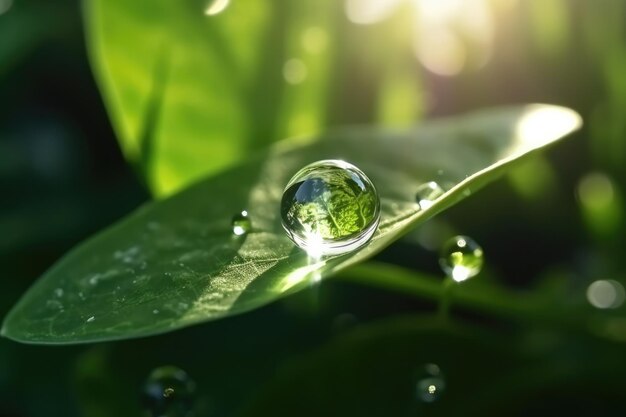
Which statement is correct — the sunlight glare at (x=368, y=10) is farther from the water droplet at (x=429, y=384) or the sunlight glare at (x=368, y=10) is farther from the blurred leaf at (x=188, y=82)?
the water droplet at (x=429, y=384)

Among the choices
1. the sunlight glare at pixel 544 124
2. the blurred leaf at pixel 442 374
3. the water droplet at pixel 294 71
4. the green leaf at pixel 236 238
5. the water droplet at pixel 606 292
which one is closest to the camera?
the green leaf at pixel 236 238

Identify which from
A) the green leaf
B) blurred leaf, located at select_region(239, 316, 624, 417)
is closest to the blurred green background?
blurred leaf, located at select_region(239, 316, 624, 417)

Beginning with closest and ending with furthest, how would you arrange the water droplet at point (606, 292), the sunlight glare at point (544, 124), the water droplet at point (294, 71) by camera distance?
1. the sunlight glare at point (544, 124)
2. the water droplet at point (294, 71)
3. the water droplet at point (606, 292)

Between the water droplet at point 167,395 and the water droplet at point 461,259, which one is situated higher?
the water droplet at point 461,259

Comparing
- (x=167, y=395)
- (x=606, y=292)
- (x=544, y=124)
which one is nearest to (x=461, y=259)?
(x=544, y=124)

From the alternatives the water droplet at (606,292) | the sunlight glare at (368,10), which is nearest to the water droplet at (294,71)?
the sunlight glare at (368,10)

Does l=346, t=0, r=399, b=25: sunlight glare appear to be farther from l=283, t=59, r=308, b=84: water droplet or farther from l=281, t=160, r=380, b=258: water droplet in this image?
l=281, t=160, r=380, b=258: water droplet

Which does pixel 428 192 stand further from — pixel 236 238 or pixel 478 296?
pixel 478 296

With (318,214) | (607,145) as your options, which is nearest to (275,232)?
(318,214)

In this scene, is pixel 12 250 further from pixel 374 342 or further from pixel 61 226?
pixel 374 342
